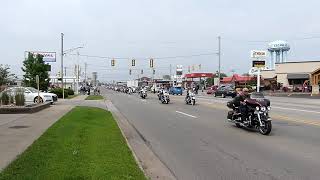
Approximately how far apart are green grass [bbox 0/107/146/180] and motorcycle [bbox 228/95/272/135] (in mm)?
4830

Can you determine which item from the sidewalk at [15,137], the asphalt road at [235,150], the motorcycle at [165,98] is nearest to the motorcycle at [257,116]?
the asphalt road at [235,150]

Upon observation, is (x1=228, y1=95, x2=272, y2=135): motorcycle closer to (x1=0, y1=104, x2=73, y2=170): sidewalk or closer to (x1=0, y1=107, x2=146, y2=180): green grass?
(x1=0, y1=107, x2=146, y2=180): green grass

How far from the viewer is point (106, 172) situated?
9.04 meters

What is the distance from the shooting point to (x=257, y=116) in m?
16.7

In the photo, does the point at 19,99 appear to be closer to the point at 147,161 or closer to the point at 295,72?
the point at 147,161

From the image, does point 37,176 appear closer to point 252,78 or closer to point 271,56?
point 252,78

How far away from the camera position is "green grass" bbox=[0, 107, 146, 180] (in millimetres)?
8719

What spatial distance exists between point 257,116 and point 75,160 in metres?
8.25

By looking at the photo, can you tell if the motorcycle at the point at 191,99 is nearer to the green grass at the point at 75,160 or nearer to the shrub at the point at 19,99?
the shrub at the point at 19,99

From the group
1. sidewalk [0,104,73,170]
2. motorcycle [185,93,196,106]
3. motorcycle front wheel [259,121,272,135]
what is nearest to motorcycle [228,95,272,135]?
motorcycle front wheel [259,121,272,135]

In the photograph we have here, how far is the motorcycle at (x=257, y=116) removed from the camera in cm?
1638

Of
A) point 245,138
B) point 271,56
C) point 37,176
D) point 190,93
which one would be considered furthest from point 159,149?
point 271,56

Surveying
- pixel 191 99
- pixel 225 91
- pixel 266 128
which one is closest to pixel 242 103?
pixel 266 128

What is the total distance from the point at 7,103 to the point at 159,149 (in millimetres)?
18756
